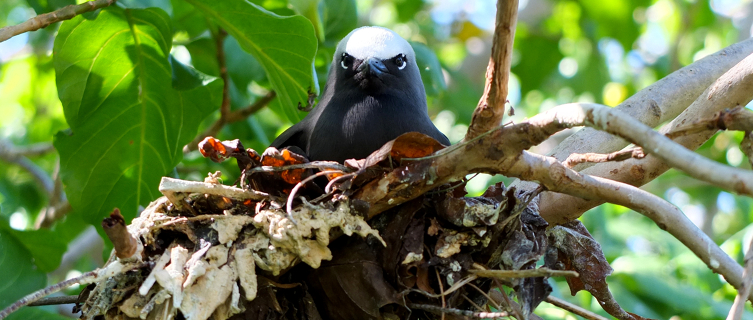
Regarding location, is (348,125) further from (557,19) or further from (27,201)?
(557,19)

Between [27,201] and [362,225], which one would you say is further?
[27,201]

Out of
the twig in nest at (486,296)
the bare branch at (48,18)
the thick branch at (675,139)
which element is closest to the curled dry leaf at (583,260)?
the thick branch at (675,139)

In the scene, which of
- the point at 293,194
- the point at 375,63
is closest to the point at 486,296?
the point at 293,194

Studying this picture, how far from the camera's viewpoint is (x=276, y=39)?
326cm

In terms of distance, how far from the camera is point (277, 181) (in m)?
2.64

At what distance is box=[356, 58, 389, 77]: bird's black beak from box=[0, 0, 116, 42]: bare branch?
1217 millimetres

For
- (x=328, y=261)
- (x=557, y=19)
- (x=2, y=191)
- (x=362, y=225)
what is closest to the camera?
(x=362, y=225)

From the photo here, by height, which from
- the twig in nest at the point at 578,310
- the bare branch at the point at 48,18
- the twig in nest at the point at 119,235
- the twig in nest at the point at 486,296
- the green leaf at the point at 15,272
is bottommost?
the green leaf at the point at 15,272

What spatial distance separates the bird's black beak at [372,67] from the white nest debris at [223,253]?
1.18 metres

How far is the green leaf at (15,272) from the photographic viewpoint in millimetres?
3062

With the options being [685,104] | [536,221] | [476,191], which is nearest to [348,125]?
[536,221]

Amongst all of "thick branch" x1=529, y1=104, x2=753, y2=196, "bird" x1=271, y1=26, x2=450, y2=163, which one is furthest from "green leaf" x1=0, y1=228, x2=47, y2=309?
"thick branch" x1=529, y1=104, x2=753, y2=196

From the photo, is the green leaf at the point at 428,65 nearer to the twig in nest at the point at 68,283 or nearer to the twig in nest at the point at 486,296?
the twig in nest at the point at 486,296

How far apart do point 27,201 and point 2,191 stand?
1.15 ft
